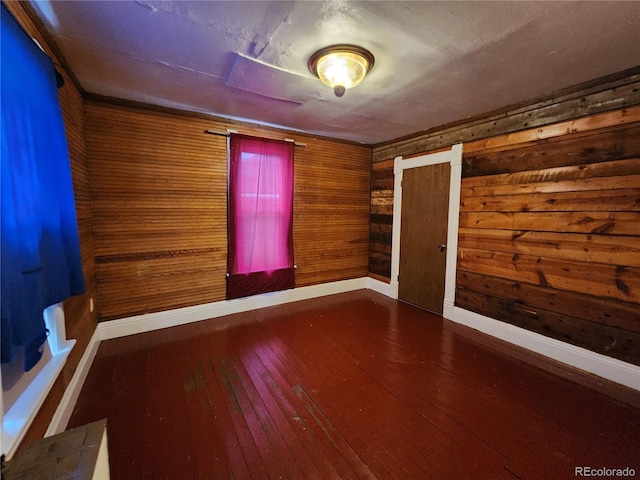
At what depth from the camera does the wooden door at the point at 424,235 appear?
11.6 ft

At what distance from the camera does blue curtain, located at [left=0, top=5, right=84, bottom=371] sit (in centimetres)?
108

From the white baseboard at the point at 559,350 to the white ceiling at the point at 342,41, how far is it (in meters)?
2.24

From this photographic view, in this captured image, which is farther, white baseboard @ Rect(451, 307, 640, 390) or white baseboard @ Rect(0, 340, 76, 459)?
white baseboard @ Rect(451, 307, 640, 390)

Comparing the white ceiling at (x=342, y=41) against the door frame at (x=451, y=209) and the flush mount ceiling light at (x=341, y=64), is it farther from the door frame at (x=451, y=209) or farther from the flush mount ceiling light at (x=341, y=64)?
the door frame at (x=451, y=209)

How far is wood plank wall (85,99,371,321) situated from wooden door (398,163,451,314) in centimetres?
157

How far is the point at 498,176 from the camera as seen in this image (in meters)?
2.94

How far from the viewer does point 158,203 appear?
301 centimetres

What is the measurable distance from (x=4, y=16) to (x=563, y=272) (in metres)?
3.88

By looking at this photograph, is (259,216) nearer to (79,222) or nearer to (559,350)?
(79,222)

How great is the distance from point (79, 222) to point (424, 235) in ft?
12.1

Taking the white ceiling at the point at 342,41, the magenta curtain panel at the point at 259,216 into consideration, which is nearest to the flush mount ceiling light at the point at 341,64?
the white ceiling at the point at 342,41

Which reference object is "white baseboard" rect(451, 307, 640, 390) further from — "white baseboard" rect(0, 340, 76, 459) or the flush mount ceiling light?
"white baseboard" rect(0, 340, 76, 459)

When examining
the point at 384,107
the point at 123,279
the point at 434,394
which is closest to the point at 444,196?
the point at 384,107

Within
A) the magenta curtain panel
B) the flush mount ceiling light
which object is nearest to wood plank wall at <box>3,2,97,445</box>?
the magenta curtain panel
